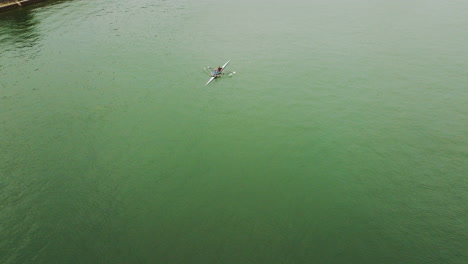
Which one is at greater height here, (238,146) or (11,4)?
(11,4)

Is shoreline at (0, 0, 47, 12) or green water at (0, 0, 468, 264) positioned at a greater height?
shoreline at (0, 0, 47, 12)

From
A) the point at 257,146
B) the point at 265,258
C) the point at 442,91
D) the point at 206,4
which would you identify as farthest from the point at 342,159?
the point at 206,4

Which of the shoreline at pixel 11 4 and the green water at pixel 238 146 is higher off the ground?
the shoreline at pixel 11 4

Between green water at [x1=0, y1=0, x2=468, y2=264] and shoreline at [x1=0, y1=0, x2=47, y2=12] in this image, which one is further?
shoreline at [x1=0, y1=0, x2=47, y2=12]

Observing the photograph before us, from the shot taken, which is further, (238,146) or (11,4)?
(11,4)

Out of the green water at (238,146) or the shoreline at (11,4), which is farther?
the shoreline at (11,4)

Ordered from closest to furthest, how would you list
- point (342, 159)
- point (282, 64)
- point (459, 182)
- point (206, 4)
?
point (459, 182) → point (342, 159) → point (282, 64) → point (206, 4)

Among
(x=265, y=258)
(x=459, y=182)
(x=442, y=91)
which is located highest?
(x=442, y=91)

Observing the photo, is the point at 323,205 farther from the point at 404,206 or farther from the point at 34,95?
the point at 34,95
